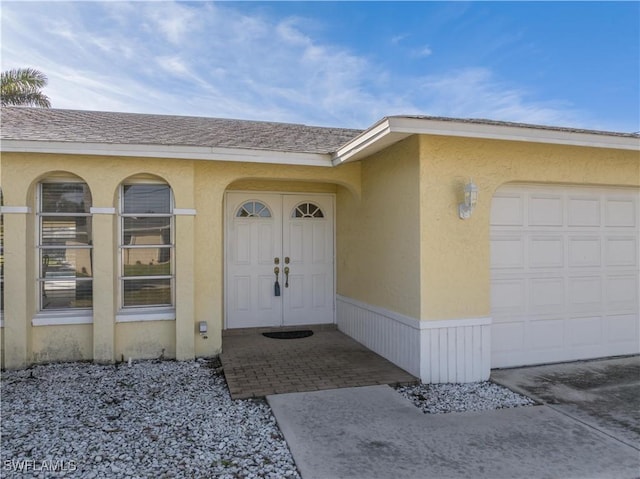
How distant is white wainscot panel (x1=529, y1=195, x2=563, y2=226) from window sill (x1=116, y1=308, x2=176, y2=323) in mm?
5767

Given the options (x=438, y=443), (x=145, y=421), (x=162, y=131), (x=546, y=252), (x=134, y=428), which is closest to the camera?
(x=438, y=443)

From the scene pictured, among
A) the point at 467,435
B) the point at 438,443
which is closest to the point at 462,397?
the point at 467,435

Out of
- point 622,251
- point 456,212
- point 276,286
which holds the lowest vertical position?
point 276,286

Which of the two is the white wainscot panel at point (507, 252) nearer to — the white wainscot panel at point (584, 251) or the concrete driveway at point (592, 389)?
the white wainscot panel at point (584, 251)

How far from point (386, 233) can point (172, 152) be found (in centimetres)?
345

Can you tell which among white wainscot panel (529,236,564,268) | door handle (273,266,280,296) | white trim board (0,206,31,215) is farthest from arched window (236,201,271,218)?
white wainscot panel (529,236,564,268)

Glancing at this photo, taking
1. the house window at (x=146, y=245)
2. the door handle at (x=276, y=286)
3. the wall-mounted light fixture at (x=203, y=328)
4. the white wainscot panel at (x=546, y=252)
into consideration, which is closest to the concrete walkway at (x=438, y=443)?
the wall-mounted light fixture at (x=203, y=328)

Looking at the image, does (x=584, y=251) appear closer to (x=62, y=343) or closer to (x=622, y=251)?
(x=622, y=251)

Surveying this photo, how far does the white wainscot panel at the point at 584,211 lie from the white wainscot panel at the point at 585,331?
1.51 meters

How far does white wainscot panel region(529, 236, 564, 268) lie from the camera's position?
5738 millimetres

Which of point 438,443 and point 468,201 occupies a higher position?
point 468,201

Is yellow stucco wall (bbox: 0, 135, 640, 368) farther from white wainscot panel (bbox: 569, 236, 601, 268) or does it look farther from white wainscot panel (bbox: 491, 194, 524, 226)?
white wainscot panel (bbox: 569, 236, 601, 268)

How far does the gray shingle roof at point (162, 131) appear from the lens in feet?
19.3

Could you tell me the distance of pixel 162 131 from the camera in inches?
272
